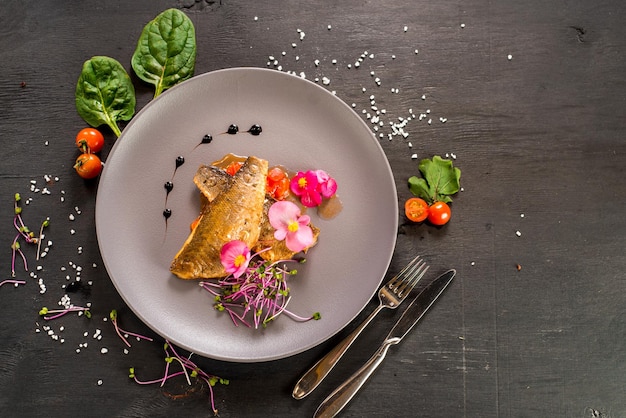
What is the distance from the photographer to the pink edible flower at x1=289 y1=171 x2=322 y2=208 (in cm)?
317

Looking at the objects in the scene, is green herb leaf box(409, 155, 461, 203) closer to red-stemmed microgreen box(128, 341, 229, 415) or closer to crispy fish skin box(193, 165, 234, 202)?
crispy fish skin box(193, 165, 234, 202)

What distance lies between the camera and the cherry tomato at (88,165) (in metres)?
3.29

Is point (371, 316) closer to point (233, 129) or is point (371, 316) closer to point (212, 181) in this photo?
point (212, 181)

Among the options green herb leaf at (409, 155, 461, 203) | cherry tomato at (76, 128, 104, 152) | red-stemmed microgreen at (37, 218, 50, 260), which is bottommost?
red-stemmed microgreen at (37, 218, 50, 260)

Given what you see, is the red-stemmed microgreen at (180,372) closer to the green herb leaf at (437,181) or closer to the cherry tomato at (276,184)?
the cherry tomato at (276,184)

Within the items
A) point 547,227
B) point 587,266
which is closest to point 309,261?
point 547,227

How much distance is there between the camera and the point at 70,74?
11.5ft

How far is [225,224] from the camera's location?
3027 millimetres

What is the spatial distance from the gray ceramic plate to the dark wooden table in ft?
0.97

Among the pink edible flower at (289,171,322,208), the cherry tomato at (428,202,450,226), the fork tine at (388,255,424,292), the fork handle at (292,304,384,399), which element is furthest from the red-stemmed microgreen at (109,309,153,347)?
the cherry tomato at (428,202,450,226)

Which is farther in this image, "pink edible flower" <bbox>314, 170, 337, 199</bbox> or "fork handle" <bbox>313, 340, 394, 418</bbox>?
"fork handle" <bbox>313, 340, 394, 418</bbox>

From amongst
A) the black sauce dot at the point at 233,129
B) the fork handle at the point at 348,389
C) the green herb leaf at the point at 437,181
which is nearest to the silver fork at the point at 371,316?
the fork handle at the point at 348,389

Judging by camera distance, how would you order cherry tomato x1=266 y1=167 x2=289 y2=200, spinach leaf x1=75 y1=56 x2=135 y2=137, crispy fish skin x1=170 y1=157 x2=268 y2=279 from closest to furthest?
crispy fish skin x1=170 y1=157 x2=268 y2=279
cherry tomato x1=266 y1=167 x2=289 y2=200
spinach leaf x1=75 y1=56 x2=135 y2=137

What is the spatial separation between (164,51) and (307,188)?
1.27 m
